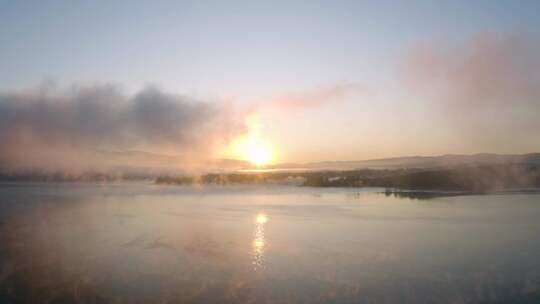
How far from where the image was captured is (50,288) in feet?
26.8

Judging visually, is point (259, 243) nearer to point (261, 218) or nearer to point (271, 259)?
point (271, 259)

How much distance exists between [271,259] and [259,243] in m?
2.19

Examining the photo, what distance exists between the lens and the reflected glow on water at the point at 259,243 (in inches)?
394

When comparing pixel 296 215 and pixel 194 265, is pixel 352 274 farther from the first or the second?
pixel 296 215

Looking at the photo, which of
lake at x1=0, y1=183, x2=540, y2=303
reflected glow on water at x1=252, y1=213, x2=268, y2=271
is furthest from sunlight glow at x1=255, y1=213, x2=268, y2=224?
lake at x1=0, y1=183, x2=540, y2=303

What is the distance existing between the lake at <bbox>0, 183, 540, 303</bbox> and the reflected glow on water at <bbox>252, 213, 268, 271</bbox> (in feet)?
0.15

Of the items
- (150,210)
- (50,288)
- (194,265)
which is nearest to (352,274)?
(194,265)

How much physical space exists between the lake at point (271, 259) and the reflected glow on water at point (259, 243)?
1.8 inches

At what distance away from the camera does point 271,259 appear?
1056cm

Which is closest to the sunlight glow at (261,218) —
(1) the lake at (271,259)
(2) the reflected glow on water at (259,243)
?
(2) the reflected glow on water at (259,243)

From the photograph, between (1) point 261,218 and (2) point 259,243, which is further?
(1) point 261,218

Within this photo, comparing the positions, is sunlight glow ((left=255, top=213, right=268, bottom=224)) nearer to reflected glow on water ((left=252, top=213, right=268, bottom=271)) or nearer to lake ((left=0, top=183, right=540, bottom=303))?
reflected glow on water ((left=252, top=213, right=268, bottom=271))

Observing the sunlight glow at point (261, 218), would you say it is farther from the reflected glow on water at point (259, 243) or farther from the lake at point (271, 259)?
the lake at point (271, 259)

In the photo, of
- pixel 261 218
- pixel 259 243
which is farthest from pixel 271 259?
pixel 261 218
